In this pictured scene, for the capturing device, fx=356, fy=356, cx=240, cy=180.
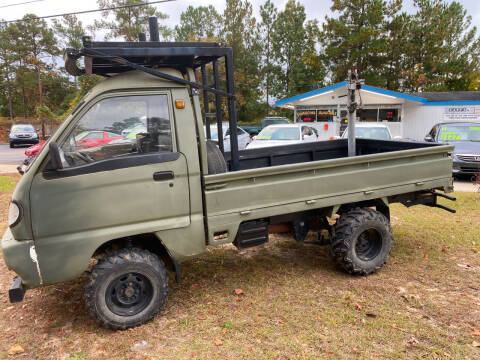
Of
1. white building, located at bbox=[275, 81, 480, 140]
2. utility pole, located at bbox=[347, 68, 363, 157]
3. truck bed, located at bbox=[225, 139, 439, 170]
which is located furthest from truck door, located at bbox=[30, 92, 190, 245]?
white building, located at bbox=[275, 81, 480, 140]

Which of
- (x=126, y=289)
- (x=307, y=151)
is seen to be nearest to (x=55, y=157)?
(x=126, y=289)

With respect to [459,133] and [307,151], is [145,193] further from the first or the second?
[459,133]

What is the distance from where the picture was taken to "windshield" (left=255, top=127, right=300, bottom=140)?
1191cm

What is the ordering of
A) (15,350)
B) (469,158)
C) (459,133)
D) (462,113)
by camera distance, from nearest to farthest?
(15,350)
(469,158)
(459,133)
(462,113)

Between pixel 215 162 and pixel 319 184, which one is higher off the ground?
pixel 215 162

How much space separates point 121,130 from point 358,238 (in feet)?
10.1

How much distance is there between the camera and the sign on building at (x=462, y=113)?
1952cm

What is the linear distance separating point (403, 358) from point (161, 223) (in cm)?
243

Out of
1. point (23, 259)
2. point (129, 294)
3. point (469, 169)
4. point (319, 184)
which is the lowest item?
point (129, 294)

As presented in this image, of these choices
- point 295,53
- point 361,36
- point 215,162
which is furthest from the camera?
point 295,53

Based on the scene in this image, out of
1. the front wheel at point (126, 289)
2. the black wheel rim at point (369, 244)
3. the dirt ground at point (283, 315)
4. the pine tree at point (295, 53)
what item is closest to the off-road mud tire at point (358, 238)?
the black wheel rim at point (369, 244)

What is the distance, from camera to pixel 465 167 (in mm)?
10242

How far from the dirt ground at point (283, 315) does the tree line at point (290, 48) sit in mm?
26563

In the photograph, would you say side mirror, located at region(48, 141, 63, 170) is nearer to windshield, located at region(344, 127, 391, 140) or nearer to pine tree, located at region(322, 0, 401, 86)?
windshield, located at region(344, 127, 391, 140)
